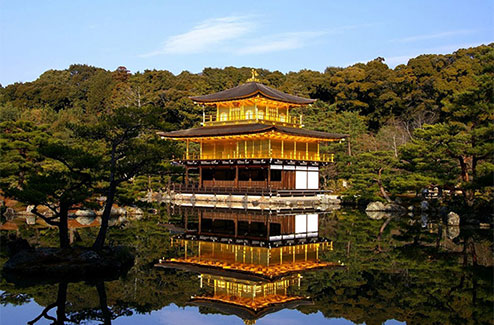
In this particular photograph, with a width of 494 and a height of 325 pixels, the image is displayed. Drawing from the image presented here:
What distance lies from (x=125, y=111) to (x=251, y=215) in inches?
603

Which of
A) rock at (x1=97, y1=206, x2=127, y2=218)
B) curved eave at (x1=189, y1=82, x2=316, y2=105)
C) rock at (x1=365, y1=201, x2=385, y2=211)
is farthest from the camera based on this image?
curved eave at (x1=189, y1=82, x2=316, y2=105)

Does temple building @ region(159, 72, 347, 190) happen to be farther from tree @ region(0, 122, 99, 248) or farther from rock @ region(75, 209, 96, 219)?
tree @ region(0, 122, 99, 248)

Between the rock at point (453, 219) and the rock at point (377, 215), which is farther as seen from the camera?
the rock at point (377, 215)

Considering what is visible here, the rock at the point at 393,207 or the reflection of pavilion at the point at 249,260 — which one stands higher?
the reflection of pavilion at the point at 249,260

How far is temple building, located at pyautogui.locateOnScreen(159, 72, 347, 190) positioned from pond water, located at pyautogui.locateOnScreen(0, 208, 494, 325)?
17150 mm

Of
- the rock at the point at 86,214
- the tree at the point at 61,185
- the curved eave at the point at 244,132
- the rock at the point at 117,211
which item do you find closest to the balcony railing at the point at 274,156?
the curved eave at the point at 244,132

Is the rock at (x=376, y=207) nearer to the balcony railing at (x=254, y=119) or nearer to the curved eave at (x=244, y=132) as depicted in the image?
the curved eave at (x=244, y=132)

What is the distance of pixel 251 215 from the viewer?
93.6ft

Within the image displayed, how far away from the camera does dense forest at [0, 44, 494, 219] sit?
14.8 m

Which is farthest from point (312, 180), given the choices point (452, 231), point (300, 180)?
point (452, 231)

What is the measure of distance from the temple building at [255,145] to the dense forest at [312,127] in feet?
10.5

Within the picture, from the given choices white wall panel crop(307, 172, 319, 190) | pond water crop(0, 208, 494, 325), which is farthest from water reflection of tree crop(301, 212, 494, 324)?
white wall panel crop(307, 172, 319, 190)

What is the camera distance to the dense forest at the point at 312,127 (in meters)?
14.8

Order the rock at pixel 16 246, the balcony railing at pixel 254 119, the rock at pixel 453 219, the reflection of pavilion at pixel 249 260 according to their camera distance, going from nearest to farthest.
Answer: the reflection of pavilion at pixel 249 260
the rock at pixel 16 246
the rock at pixel 453 219
the balcony railing at pixel 254 119
